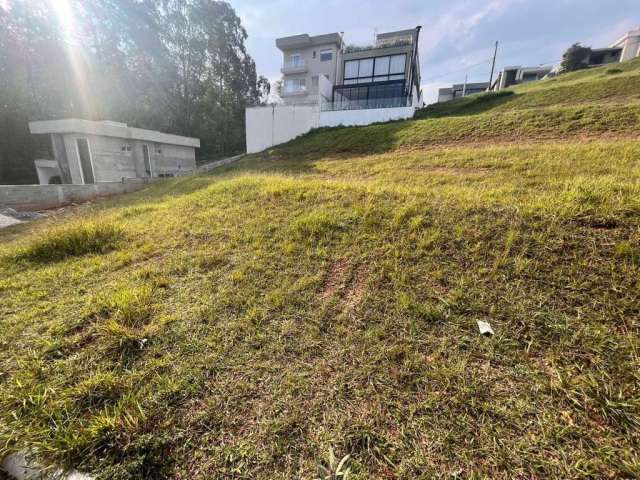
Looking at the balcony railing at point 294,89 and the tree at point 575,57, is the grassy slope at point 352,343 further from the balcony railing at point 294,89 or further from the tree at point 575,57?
the tree at point 575,57

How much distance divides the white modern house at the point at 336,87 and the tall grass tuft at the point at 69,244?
1476 cm

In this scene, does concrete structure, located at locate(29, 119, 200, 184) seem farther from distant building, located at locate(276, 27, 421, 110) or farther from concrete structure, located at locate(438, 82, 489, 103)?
concrete structure, located at locate(438, 82, 489, 103)

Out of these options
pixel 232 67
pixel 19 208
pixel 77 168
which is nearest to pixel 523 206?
pixel 19 208

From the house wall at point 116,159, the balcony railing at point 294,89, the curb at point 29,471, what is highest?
the balcony railing at point 294,89

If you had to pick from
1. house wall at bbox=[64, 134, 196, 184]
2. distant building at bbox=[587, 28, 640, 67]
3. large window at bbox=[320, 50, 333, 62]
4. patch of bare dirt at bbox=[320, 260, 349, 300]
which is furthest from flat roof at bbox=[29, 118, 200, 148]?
distant building at bbox=[587, 28, 640, 67]

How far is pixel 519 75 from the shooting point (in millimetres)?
30375

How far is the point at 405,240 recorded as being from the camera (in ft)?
9.43

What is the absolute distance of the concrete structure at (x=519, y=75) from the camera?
2977 cm

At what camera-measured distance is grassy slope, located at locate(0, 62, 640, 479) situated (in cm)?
136

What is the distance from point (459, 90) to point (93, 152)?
41.2 m

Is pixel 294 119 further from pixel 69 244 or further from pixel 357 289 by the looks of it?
pixel 357 289

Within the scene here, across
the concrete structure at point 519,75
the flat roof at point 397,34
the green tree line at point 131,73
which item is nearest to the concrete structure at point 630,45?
Answer: the concrete structure at point 519,75

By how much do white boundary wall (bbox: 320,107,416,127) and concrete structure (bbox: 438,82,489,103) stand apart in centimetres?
2464

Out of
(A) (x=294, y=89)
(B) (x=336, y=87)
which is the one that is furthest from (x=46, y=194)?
(A) (x=294, y=89)
